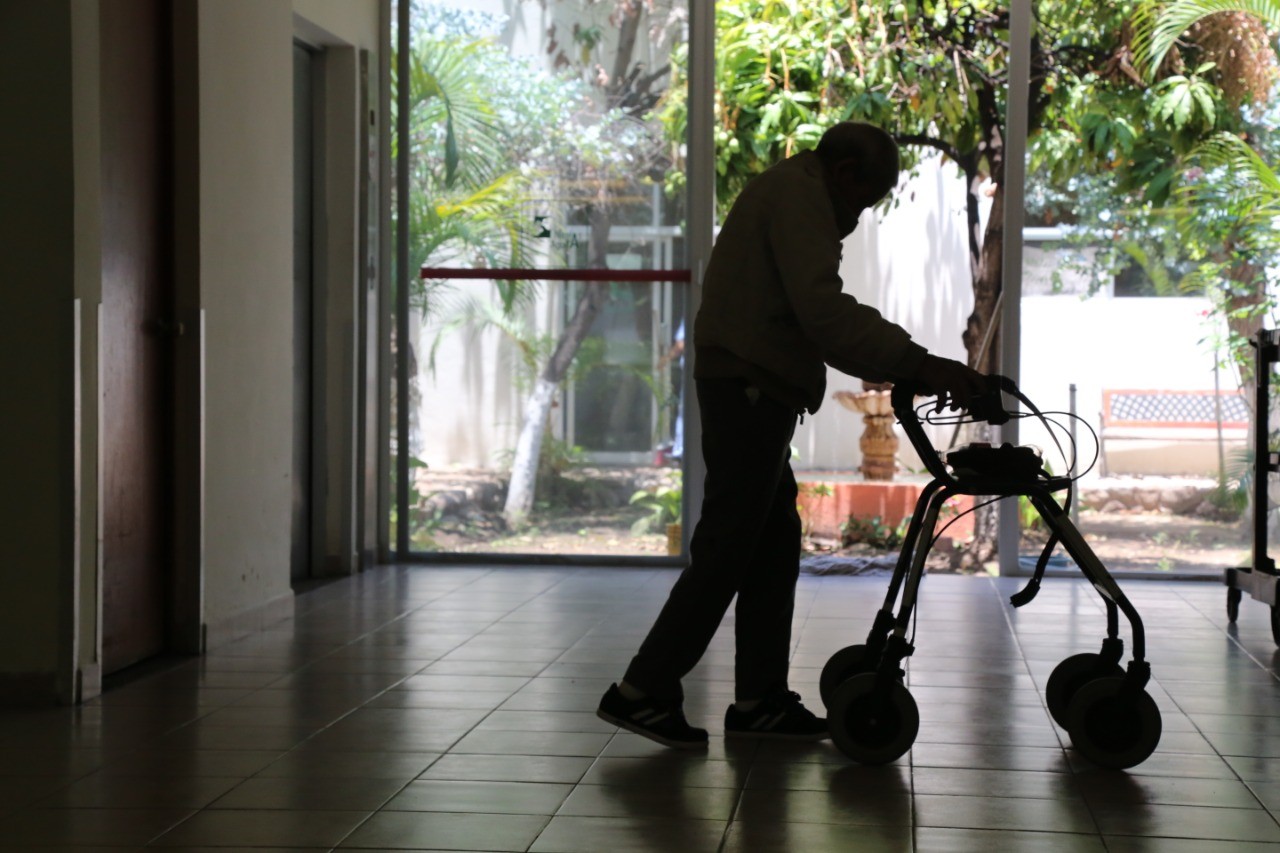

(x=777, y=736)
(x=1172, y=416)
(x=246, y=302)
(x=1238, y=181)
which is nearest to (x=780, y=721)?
(x=777, y=736)

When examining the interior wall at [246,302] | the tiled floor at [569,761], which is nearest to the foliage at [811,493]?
the tiled floor at [569,761]

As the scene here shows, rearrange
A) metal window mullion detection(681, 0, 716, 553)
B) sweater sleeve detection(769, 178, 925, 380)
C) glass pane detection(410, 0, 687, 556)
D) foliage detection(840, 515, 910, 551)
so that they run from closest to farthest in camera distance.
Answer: sweater sleeve detection(769, 178, 925, 380)
metal window mullion detection(681, 0, 716, 553)
glass pane detection(410, 0, 687, 556)
foliage detection(840, 515, 910, 551)

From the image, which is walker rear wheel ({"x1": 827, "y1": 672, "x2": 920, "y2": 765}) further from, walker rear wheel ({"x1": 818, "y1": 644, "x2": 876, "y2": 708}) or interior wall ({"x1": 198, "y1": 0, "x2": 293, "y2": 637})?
interior wall ({"x1": 198, "y1": 0, "x2": 293, "y2": 637})

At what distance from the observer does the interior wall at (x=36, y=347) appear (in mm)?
3986

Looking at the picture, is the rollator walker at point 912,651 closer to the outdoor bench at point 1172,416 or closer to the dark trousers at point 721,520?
the dark trousers at point 721,520

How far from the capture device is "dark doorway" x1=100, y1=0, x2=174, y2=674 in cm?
441

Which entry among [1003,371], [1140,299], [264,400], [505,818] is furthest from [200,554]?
[1140,299]

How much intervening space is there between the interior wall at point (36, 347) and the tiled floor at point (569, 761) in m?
0.27

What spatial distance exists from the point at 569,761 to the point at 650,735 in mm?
191

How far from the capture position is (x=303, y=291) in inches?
267

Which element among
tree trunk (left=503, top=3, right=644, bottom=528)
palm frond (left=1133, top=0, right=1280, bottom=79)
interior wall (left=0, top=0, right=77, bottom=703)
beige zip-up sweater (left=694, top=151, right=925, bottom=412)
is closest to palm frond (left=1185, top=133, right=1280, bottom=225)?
palm frond (left=1133, top=0, right=1280, bottom=79)

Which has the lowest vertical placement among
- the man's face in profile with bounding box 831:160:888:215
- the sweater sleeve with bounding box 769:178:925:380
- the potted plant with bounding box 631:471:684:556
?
the potted plant with bounding box 631:471:684:556

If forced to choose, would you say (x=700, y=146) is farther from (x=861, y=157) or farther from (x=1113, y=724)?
(x=1113, y=724)

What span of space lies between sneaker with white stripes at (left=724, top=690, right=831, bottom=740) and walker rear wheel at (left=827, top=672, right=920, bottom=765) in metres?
0.25
